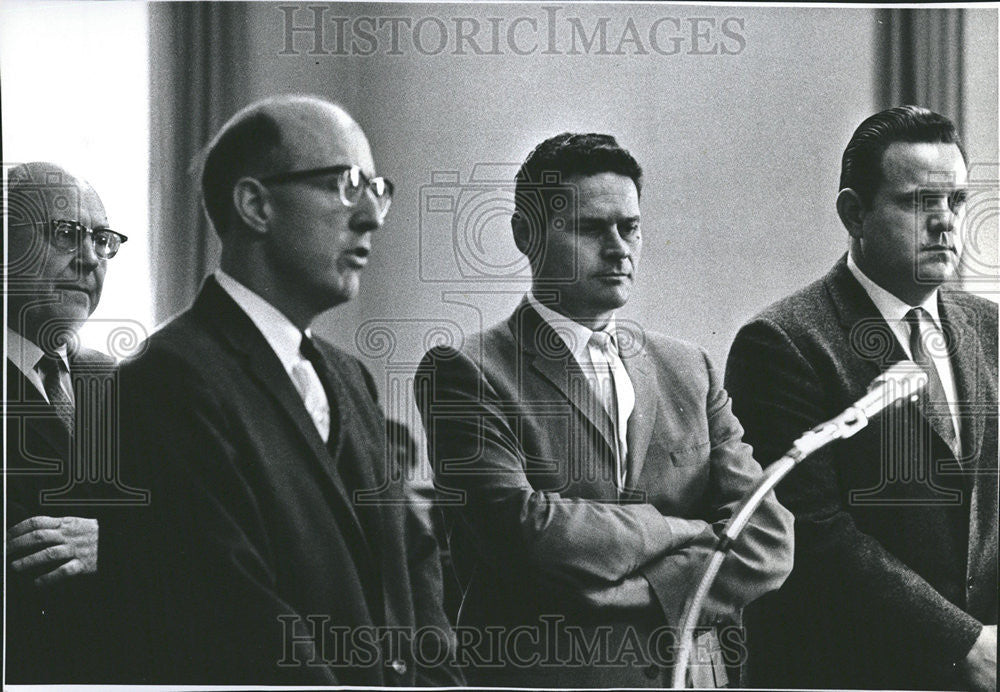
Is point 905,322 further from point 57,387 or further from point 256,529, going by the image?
point 57,387

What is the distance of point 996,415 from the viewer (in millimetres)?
2459

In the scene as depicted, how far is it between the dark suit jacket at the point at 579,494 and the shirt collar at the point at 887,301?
0.39m

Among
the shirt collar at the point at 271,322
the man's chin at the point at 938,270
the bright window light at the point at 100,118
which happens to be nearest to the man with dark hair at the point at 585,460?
the shirt collar at the point at 271,322

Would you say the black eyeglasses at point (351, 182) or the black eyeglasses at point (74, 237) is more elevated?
the black eyeglasses at point (351, 182)

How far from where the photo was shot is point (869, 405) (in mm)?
2438

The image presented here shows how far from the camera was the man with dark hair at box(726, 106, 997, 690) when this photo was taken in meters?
2.42

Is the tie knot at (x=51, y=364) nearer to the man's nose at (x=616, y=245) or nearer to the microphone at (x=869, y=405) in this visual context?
the man's nose at (x=616, y=245)

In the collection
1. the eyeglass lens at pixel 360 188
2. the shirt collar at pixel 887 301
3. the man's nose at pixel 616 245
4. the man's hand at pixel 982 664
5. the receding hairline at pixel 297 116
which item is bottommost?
the man's hand at pixel 982 664

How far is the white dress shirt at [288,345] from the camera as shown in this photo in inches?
94.3

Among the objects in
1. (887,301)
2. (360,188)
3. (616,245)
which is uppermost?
(360,188)

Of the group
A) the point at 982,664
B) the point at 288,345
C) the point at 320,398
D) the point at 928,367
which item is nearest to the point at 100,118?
the point at 288,345

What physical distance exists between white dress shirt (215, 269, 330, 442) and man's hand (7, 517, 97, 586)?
549 mm

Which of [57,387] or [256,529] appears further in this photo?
[57,387]

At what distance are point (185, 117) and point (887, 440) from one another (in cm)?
171
